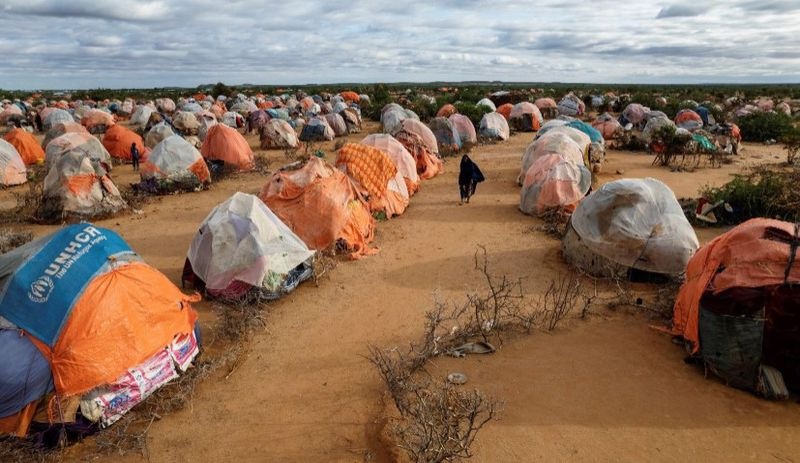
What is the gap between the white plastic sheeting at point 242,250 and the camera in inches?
328

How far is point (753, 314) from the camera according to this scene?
5.72 metres

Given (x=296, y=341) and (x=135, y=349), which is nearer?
(x=135, y=349)

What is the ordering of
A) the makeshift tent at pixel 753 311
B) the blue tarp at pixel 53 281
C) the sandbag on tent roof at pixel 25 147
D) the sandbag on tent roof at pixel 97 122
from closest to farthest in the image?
1. the blue tarp at pixel 53 281
2. the makeshift tent at pixel 753 311
3. the sandbag on tent roof at pixel 25 147
4. the sandbag on tent roof at pixel 97 122

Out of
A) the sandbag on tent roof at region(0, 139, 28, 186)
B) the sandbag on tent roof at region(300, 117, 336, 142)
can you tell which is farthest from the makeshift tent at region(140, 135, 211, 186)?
the sandbag on tent roof at region(300, 117, 336, 142)

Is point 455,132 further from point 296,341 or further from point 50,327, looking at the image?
point 50,327

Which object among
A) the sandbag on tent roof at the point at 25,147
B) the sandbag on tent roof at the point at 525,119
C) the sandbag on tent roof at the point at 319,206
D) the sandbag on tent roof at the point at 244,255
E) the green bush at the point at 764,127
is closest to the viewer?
the sandbag on tent roof at the point at 244,255

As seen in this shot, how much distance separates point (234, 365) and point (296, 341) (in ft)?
3.12

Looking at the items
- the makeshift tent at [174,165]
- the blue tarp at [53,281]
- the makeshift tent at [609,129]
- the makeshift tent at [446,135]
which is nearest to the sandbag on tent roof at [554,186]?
the makeshift tent at [446,135]

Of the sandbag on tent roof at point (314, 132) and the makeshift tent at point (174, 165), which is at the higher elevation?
the sandbag on tent roof at point (314, 132)

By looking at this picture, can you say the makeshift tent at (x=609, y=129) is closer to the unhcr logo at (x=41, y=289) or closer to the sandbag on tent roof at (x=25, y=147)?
the unhcr logo at (x=41, y=289)

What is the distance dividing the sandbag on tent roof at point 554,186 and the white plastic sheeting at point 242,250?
653 cm

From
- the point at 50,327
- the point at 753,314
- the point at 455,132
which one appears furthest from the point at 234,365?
the point at 455,132

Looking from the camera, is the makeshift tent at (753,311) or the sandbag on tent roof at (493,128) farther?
the sandbag on tent roof at (493,128)

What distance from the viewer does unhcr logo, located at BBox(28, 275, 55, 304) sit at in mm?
5488
